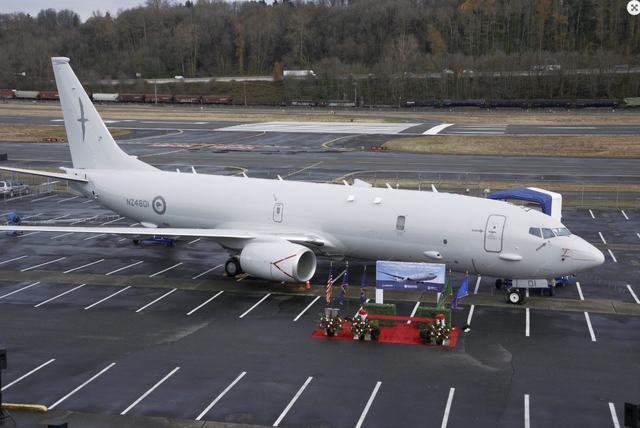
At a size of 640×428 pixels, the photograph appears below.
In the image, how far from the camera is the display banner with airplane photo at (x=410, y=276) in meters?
30.2

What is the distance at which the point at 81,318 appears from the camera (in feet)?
102

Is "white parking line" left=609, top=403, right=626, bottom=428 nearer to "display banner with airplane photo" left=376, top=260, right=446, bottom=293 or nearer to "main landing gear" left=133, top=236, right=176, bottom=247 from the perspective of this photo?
"display banner with airplane photo" left=376, top=260, right=446, bottom=293

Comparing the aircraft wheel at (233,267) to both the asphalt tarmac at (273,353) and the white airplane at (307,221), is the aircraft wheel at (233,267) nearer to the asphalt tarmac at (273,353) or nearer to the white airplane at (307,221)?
the white airplane at (307,221)

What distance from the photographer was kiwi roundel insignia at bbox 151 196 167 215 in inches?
1586

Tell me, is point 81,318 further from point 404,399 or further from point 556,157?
point 556,157

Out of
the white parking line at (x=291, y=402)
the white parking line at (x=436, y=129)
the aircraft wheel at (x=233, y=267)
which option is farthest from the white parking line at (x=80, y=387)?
the white parking line at (x=436, y=129)

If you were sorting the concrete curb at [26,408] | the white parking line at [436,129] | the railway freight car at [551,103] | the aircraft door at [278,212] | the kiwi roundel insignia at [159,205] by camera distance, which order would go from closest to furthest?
1. the concrete curb at [26,408]
2. the aircraft door at [278,212]
3. the kiwi roundel insignia at [159,205]
4. the white parking line at [436,129]
5. the railway freight car at [551,103]

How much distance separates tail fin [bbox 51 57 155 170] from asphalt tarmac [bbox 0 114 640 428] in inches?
219

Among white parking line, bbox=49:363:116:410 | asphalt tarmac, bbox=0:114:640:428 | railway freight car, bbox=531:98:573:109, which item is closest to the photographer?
asphalt tarmac, bbox=0:114:640:428

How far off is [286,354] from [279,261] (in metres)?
7.69

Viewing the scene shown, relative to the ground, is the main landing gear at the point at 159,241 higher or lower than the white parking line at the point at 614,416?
higher

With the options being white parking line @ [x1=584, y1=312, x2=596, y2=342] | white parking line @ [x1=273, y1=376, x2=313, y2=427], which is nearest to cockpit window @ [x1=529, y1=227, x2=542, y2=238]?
white parking line @ [x1=584, y1=312, x2=596, y2=342]

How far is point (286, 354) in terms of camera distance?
1045 inches

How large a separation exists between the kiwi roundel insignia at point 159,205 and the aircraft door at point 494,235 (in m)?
17.9
